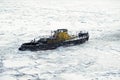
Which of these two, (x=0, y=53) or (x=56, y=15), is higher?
(x=56, y=15)

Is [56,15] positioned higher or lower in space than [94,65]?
higher

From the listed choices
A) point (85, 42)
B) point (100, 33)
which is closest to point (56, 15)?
point (100, 33)

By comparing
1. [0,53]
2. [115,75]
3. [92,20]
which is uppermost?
[92,20]

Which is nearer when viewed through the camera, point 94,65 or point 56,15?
point 94,65

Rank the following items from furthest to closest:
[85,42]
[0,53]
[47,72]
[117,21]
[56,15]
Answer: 1. [56,15]
2. [117,21]
3. [85,42]
4. [0,53]
5. [47,72]

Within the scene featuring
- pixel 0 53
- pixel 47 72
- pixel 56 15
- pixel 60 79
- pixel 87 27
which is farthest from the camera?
pixel 56 15

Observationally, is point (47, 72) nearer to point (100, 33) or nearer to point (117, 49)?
point (117, 49)

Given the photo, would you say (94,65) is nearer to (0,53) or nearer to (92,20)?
(0,53)

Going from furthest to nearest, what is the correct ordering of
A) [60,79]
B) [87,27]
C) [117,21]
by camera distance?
[117,21] → [87,27] → [60,79]

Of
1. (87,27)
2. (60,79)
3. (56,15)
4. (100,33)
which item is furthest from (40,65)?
(56,15)
